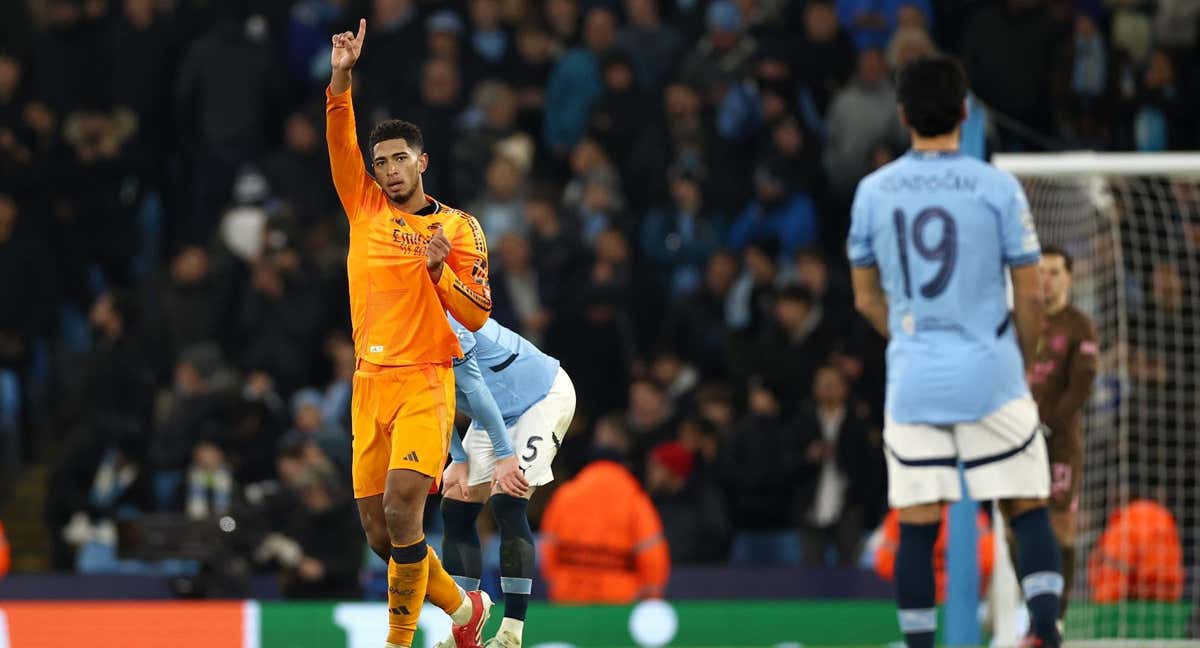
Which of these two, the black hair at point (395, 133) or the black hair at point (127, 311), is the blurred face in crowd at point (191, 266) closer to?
the black hair at point (127, 311)

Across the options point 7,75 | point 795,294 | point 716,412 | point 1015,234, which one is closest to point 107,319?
point 7,75

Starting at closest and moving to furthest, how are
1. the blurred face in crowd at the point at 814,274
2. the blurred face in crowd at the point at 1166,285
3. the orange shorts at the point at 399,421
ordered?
1. the orange shorts at the point at 399,421
2. the blurred face in crowd at the point at 1166,285
3. the blurred face in crowd at the point at 814,274

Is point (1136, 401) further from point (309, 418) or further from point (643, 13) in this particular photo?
point (309, 418)

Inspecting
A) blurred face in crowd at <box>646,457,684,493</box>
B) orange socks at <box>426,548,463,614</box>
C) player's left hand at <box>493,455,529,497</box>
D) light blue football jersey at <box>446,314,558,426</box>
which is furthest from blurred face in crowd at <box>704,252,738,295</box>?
orange socks at <box>426,548,463,614</box>

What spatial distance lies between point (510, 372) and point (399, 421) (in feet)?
3.65

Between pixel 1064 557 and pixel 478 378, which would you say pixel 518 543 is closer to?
pixel 478 378

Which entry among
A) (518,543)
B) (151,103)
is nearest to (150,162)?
(151,103)

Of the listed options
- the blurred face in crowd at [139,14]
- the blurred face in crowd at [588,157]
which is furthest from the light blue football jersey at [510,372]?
the blurred face in crowd at [139,14]

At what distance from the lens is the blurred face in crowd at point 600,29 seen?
56.6 feet

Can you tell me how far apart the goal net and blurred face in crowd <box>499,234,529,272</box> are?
428cm

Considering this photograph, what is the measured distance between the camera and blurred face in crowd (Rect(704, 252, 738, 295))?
15930 mm

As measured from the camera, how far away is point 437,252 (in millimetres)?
7953

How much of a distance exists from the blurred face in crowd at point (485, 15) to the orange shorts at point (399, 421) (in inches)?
379

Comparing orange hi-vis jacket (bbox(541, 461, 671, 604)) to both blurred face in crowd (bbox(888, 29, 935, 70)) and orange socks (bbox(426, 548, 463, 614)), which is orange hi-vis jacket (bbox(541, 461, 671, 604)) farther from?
orange socks (bbox(426, 548, 463, 614))
